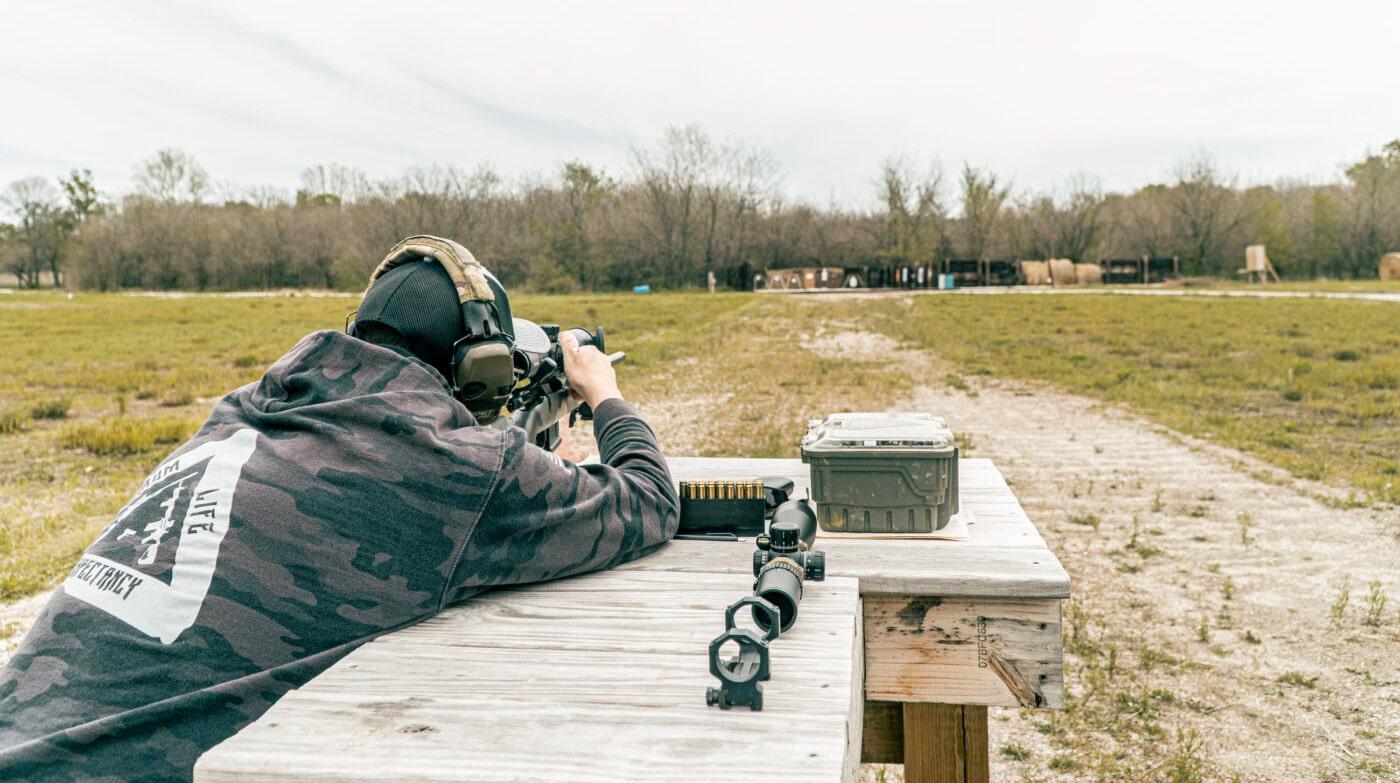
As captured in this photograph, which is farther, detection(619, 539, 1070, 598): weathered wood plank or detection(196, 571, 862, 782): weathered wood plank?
detection(619, 539, 1070, 598): weathered wood plank

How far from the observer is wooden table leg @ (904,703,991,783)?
2232 mm

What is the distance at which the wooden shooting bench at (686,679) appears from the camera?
1.25 m

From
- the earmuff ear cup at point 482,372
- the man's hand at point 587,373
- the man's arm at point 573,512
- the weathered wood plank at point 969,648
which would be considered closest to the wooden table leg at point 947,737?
the weathered wood plank at point 969,648

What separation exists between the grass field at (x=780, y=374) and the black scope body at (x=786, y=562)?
16.0ft

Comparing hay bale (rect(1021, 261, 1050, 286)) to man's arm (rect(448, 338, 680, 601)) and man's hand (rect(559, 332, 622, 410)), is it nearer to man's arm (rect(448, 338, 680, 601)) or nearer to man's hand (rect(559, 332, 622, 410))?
man's hand (rect(559, 332, 622, 410))

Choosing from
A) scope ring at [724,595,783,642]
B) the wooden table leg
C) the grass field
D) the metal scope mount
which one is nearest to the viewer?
the metal scope mount

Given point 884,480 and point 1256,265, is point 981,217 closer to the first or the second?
point 1256,265

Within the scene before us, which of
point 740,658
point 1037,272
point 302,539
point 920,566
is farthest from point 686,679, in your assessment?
point 1037,272

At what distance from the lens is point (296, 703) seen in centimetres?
142

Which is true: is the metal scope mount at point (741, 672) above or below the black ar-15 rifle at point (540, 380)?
below

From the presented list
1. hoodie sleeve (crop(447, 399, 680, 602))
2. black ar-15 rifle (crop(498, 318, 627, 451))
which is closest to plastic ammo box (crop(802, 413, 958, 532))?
hoodie sleeve (crop(447, 399, 680, 602))

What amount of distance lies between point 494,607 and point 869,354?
51.3ft

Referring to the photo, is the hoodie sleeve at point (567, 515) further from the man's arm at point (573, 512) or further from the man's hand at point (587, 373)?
the man's hand at point (587, 373)

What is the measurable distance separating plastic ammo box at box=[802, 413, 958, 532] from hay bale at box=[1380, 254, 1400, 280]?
51837 mm
